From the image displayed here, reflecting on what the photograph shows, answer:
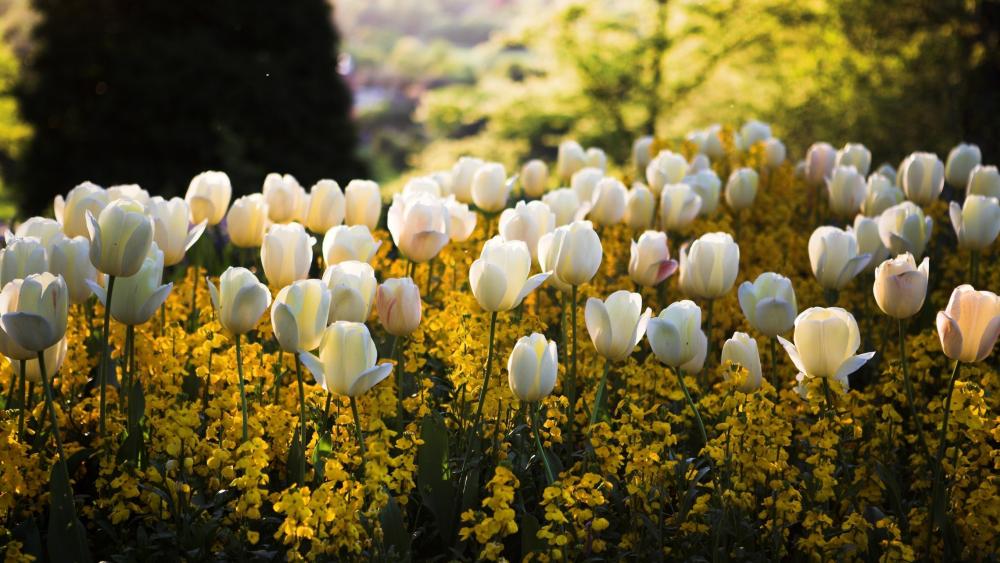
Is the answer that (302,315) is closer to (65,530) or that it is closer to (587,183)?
(65,530)

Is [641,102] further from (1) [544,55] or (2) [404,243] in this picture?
(2) [404,243]

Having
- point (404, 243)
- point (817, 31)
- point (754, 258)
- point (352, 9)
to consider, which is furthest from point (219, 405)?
point (352, 9)

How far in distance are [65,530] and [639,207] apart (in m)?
2.29

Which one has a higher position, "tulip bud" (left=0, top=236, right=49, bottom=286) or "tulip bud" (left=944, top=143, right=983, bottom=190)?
"tulip bud" (left=944, top=143, right=983, bottom=190)

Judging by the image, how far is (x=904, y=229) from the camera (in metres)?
3.34

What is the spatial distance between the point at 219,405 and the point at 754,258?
2.48m

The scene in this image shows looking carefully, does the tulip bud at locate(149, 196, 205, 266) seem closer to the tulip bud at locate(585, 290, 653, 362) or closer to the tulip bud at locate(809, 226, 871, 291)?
the tulip bud at locate(585, 290, 653, 362)

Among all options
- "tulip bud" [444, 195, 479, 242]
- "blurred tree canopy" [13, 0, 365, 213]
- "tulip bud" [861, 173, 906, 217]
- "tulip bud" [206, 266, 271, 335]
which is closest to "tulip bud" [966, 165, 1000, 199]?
"tulip bud" [861, 173, 906, 217]

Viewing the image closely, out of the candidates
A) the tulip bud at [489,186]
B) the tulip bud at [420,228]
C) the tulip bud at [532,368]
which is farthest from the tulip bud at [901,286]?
the tulip bud at [489,186]

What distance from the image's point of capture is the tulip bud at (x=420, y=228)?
2.84 metres

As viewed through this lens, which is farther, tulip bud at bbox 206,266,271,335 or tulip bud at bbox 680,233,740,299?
tulip bud at bbox 680,233,740,299

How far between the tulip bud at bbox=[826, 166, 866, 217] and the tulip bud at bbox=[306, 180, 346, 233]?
6.36ft

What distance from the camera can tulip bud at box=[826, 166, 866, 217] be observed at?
4.08m

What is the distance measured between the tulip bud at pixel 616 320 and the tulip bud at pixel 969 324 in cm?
65
